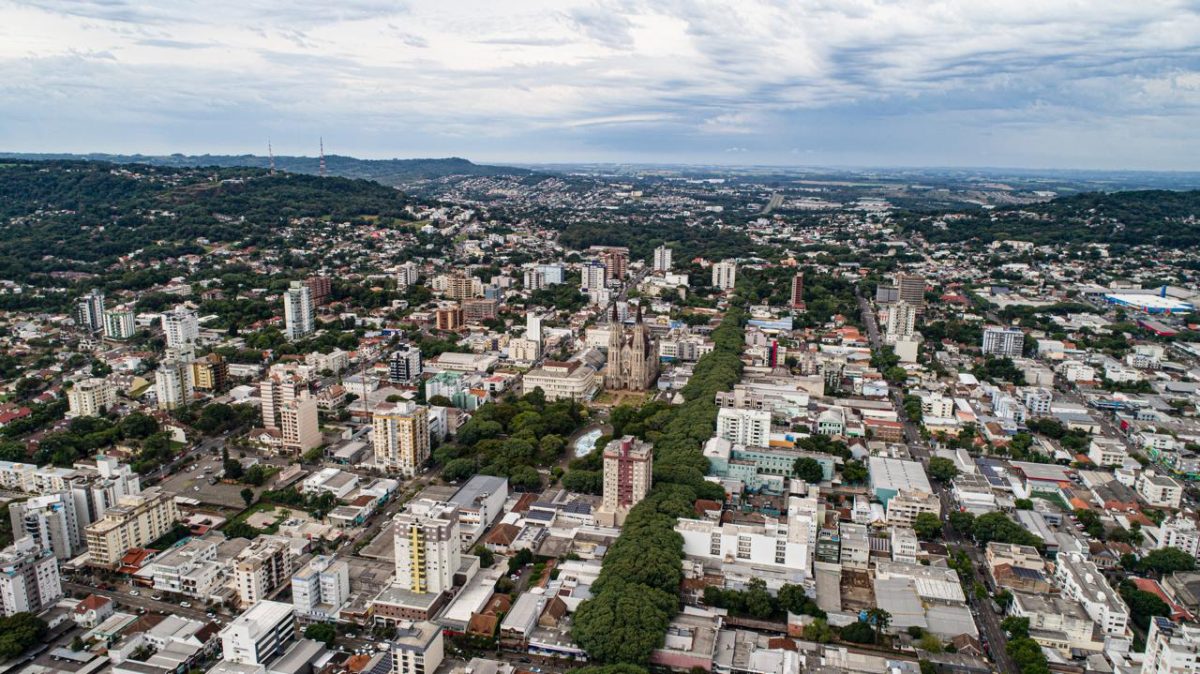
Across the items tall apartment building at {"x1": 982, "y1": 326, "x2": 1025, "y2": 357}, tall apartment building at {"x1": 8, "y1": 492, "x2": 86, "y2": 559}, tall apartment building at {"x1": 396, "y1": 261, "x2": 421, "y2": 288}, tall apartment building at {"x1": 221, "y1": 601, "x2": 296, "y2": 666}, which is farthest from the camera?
tall apartment building at {"x1": 396, "y1": 261, "x2": 421, "y2": 288}

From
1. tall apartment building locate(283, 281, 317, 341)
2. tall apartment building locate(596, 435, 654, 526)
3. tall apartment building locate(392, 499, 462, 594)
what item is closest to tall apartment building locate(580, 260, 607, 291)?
tall apartment building locate(283, 281, 317, 341)

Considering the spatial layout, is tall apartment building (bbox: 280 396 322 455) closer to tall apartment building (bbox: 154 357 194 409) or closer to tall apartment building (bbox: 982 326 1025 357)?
tall apartment building (bbox: 154 357 194 409)

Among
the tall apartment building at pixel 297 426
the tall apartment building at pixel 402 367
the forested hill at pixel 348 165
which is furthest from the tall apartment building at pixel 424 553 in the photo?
the forested hill at pixel 348 165

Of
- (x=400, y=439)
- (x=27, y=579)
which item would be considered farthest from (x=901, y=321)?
(x=27, y=579)

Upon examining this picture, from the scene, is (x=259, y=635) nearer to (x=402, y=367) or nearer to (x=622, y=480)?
(x=622, y=480)

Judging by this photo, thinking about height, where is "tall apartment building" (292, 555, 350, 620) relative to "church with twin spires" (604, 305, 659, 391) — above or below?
below

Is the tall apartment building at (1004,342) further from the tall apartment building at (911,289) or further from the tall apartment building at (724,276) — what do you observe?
the tall apartment building at (724,276)

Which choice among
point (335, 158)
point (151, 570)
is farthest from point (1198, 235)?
point (335, 158)
